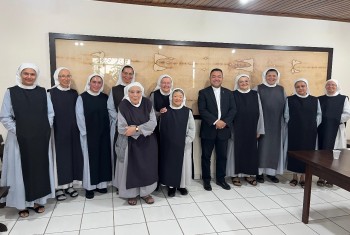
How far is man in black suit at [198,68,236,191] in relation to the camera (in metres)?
3.38

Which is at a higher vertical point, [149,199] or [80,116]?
[80,116]

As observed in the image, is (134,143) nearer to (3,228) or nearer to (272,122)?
(3,228)

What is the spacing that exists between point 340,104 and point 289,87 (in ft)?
2.56

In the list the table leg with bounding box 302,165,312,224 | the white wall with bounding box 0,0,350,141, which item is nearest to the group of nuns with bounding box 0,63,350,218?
the white wall with bounding box 0,0,350,141

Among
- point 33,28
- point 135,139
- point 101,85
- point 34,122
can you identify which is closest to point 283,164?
point 135,139

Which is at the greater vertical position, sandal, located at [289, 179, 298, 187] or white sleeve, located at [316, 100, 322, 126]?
white sleeve, located at [316, 100, 322, 126]

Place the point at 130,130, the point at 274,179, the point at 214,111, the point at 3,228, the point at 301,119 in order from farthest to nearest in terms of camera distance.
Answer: the point at 274,179
the point at 301,119
the point at 214,111
the point at 130,130
the point at 3,228

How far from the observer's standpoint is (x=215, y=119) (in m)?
3.31

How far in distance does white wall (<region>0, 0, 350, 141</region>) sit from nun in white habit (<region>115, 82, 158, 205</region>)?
1.08m

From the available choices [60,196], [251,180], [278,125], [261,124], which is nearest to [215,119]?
[261,124]

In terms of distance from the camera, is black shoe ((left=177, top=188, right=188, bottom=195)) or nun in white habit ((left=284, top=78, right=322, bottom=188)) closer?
black shoe ((left=177, top=188, right=188, bottom=195))

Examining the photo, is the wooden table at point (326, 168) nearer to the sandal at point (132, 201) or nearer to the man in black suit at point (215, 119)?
the man in black suit at point (215, 119)

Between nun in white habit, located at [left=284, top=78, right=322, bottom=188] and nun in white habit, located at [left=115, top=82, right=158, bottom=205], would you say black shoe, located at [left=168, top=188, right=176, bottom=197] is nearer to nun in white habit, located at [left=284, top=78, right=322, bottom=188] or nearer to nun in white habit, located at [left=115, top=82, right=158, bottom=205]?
nun in white habit, located at [left=115, top=82, right=158, bottom=205]

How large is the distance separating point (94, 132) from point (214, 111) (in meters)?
1.52
